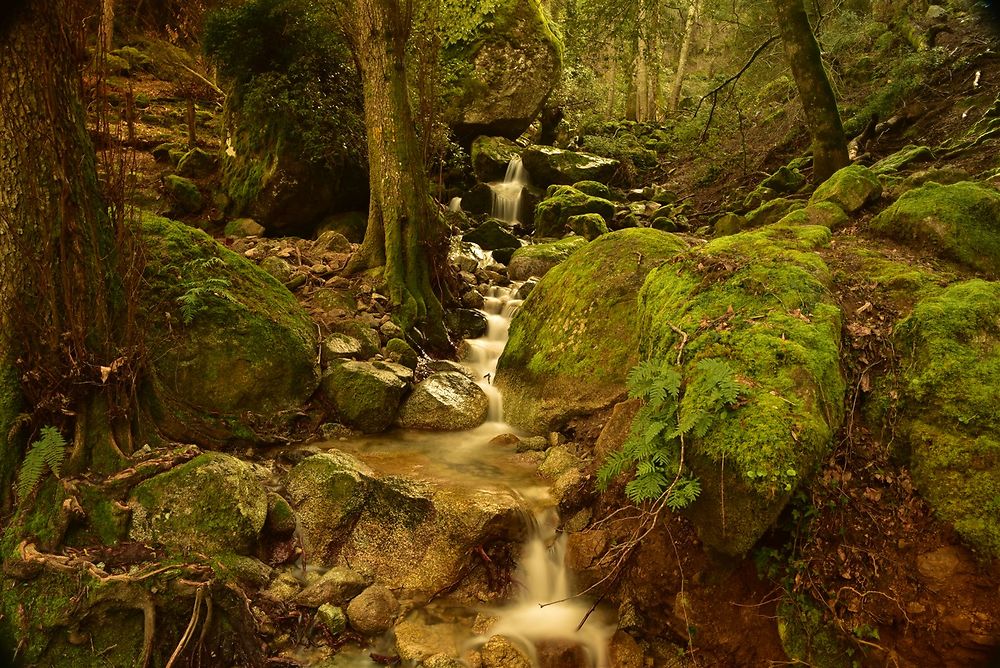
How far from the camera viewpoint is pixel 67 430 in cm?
355

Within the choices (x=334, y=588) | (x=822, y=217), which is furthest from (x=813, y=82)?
(x=334, y=588)

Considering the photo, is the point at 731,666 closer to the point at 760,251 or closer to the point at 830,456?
the point at 830,456

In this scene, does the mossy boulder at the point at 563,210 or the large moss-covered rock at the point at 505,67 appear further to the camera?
the large moss-covered rock at the point at 505,67

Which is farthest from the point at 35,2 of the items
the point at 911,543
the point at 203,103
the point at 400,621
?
the point at 203,103

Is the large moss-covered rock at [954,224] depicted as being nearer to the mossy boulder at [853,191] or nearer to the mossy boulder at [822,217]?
the mossy boulder at [822,217]

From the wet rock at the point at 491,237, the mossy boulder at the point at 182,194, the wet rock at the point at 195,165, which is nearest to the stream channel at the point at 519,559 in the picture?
the wet rock at the point at 491,237

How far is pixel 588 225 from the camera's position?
1186 centimetres

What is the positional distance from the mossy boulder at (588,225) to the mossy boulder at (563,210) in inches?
18.1

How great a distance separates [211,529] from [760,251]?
457 centimetres

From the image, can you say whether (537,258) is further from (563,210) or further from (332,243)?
(332,243)

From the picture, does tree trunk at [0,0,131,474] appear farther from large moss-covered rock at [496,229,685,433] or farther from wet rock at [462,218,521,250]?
wet rock at [462,218,521,250]

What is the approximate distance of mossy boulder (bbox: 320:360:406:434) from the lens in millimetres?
5906

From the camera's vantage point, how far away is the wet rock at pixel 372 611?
12.1 ft

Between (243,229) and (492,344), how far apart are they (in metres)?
4.63
